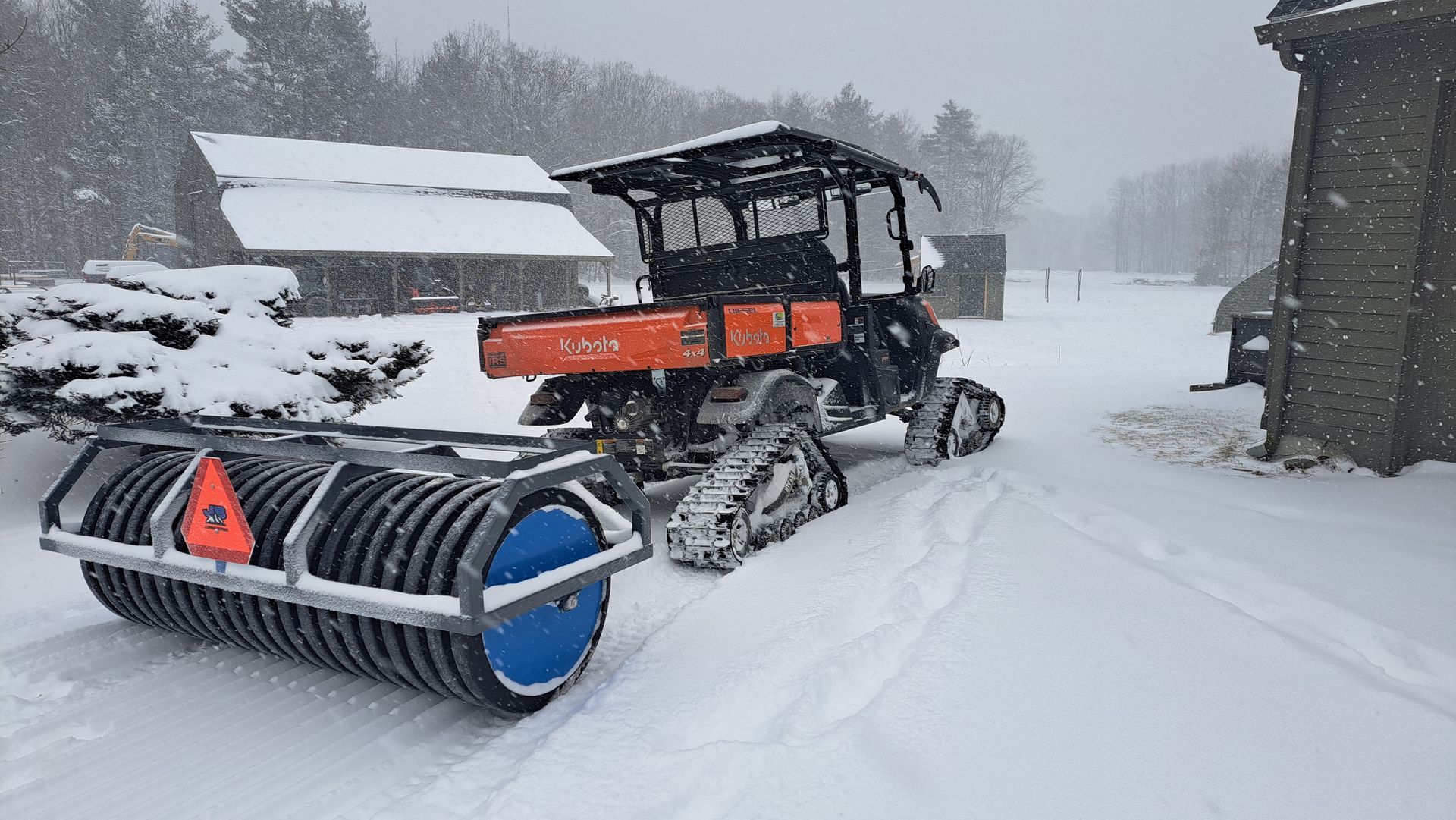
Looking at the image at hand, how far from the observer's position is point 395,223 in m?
26.9

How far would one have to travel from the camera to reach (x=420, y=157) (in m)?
30.5

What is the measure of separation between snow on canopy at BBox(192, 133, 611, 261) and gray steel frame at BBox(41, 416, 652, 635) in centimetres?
2373

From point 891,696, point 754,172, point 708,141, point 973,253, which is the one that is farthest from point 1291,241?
point 973,253

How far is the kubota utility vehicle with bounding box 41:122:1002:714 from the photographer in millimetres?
2582

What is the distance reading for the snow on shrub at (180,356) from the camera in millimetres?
5078

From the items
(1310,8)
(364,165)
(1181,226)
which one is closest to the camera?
(1310,8)

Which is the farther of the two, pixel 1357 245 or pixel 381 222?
pixel 381 222

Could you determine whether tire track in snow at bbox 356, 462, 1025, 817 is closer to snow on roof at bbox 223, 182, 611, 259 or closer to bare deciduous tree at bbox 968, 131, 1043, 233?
snow on roof at bbox 223, 182, 611, 259

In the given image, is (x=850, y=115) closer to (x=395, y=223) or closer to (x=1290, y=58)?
(x=395, y=223)

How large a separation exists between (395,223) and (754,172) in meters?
24.4

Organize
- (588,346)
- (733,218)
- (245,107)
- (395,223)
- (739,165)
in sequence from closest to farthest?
(588,346), (739,165), (733,218), (395,223), (245,107)

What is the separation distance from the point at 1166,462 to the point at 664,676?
510cm

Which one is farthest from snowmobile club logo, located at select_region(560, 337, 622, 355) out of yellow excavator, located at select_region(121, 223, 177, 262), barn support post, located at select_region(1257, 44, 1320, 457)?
yellow excavator, located at select_region(121, 223, 177, 262)

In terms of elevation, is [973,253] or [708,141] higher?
[708,141]
